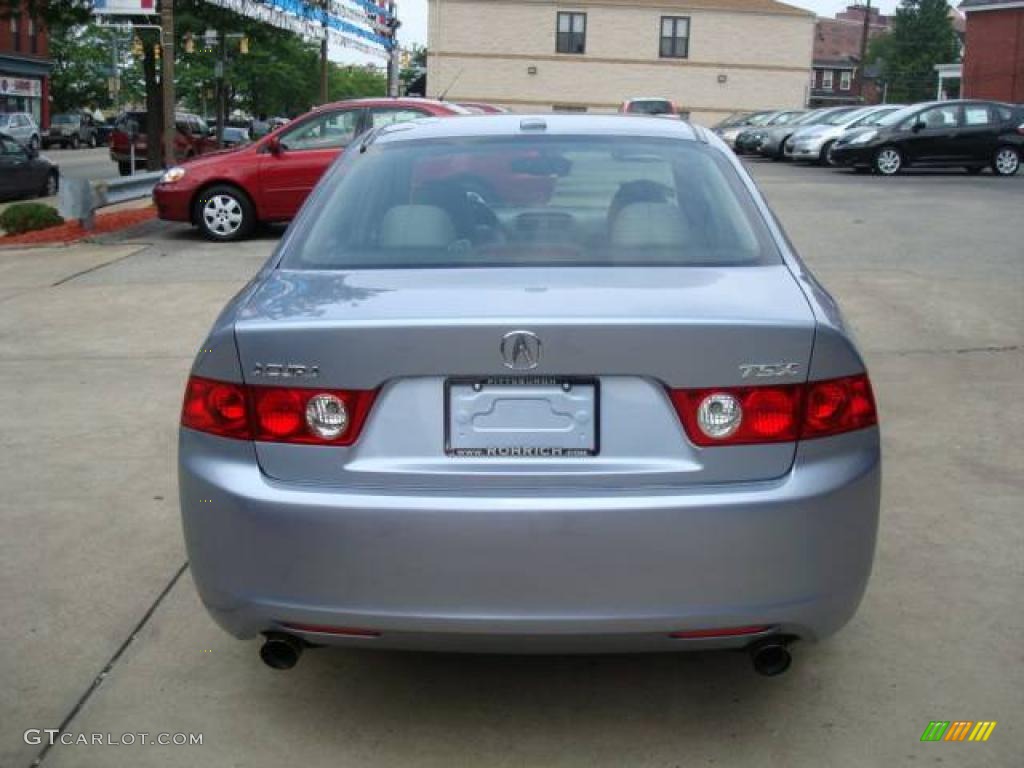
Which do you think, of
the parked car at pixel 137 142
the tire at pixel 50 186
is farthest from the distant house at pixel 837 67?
the tire at pixel 50 186

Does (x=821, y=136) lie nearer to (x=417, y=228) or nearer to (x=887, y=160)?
(x=887, y=160)

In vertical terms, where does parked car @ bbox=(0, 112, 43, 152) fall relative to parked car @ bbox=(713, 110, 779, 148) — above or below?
below

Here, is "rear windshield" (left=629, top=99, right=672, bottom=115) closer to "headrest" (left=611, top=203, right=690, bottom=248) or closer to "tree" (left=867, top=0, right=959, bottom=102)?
"headrest" (left=611, top=203, right=690, bottom=248)

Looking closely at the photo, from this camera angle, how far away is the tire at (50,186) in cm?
2595

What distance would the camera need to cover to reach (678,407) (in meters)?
3.07

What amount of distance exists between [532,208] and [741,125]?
3980cm

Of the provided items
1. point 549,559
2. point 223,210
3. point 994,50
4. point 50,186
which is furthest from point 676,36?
point 549,559

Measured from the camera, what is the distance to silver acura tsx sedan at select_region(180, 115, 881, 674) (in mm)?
3023

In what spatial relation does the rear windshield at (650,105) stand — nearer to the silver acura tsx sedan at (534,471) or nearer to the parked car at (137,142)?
the parked car at (137,142)

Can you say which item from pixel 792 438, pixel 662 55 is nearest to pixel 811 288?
pixel 792 438

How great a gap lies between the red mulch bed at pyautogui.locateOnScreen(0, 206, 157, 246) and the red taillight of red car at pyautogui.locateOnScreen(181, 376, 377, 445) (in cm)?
1217

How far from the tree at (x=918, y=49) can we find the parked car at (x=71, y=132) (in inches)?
2811

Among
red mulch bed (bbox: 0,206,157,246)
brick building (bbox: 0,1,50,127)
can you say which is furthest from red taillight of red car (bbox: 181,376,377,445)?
brick building (bbox: 0,1,50,127)

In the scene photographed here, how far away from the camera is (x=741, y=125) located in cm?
4231
